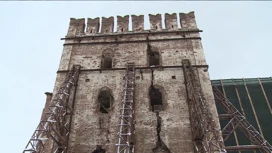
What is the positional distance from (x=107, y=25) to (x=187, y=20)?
4694mm

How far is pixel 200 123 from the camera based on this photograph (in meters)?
10.4

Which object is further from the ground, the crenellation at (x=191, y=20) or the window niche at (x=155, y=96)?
the crenellation at (x=191, y=20)

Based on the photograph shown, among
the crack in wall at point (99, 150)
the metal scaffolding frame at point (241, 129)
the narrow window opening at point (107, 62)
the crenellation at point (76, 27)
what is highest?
the crenellation at point (76, 27)

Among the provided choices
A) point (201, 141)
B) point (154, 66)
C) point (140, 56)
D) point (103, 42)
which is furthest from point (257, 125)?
point (103, 42)

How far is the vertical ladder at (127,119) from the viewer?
398 inches

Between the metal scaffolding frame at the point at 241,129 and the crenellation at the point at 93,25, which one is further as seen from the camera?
the crenellation at the point at 93,25

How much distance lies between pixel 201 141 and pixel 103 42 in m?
7.72

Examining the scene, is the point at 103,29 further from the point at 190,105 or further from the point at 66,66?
the point at 190,105

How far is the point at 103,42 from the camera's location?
15.8 m

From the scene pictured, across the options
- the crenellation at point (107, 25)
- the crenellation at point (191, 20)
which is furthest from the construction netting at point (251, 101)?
the crenellation at point (107, 25)

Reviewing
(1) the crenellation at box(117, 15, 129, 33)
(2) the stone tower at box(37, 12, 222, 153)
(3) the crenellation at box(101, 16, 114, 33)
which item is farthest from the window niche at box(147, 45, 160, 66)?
(3) the crenellation at box(101, 16, 114, 33)

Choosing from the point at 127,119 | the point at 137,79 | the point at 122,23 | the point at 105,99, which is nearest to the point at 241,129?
the point at 137,79

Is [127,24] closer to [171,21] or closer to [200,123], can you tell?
[171,21]

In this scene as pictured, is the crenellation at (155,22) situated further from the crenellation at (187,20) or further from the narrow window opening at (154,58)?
the narrow window opening at (154,58)
